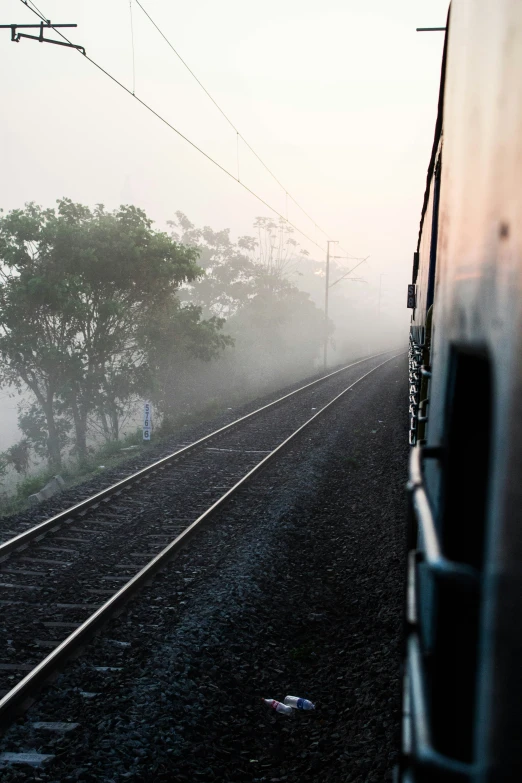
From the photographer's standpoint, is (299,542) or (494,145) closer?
(494,145)

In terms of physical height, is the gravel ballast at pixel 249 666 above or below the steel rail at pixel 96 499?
below

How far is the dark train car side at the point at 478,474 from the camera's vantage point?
3.10ft

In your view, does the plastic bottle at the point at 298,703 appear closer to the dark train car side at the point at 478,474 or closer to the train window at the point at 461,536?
the dark train car side at the point at 478,474

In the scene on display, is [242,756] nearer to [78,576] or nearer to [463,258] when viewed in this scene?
[78,576]

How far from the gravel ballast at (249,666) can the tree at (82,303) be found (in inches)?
630

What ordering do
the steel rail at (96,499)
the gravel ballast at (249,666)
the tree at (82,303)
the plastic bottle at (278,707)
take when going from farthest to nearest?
the tree at (82,303) → the steel rail at (96,499) → the plastic bottle at (278,707) → the gravel ballast at (249,666)

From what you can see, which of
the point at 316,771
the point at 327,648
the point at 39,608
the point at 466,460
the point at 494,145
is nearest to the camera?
the point at 494,145

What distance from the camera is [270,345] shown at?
46406mm

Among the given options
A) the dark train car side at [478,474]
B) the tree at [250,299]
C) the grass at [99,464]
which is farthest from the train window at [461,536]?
the tree at [250,299]

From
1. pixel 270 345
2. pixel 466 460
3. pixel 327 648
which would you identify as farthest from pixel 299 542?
pixel 270 345

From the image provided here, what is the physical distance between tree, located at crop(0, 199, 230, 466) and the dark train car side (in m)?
21.7

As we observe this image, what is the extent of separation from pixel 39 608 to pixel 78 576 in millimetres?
770

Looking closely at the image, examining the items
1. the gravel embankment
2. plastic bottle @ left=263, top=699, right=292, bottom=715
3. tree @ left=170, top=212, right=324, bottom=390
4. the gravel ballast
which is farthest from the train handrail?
tree @ left=170, top=212, right=324, bottom=390

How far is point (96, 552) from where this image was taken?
7812 millimetres
